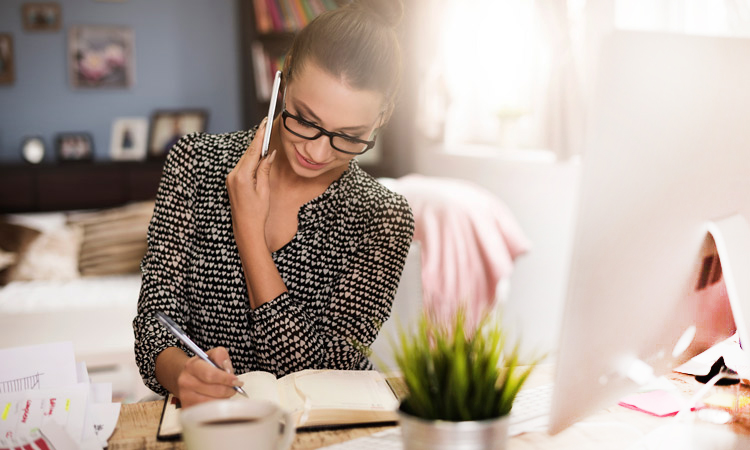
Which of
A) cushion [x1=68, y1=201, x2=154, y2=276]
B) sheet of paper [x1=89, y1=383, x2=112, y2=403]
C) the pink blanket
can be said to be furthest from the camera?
cushion [x1=68, y1=201, x2=154, y2=276]

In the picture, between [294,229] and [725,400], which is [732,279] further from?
[294,229]

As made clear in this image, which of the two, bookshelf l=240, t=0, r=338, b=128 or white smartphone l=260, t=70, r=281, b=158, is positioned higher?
bookshelf l=240, t=0, r=338, b=128

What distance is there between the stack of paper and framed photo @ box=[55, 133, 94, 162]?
3.02m

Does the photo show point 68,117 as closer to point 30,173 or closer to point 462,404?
point 30,173

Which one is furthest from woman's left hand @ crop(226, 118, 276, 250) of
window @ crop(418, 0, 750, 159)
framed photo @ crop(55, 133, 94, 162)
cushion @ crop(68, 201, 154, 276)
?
framed photo @ crop(55, 133, 94, 162)

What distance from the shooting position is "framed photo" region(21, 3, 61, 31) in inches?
140

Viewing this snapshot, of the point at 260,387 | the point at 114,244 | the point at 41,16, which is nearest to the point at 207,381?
the point at 260,387

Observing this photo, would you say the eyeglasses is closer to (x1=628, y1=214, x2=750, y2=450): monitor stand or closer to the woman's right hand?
the woman's right hand

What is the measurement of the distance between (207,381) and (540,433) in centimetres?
39

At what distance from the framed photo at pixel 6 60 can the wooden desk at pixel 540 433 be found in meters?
3.29

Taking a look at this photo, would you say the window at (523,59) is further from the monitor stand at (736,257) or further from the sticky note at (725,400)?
the monitor stand at (736,257)

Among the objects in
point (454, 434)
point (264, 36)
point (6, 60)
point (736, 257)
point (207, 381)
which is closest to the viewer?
point (454, 434)

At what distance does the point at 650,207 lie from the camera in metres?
0.59

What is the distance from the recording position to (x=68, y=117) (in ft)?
12.1
